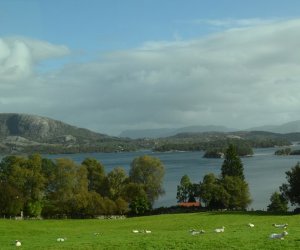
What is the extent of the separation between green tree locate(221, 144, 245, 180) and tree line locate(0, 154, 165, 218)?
19161 mm

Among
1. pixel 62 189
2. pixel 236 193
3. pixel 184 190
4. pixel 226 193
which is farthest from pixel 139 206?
pixel 184 190

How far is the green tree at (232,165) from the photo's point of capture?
102 meters

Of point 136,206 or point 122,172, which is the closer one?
point 136,206

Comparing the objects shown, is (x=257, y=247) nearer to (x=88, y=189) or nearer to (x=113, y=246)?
(x=113, y=246)

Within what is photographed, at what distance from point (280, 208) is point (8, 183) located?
50217mm

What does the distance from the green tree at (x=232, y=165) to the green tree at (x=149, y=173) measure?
14.0 meters

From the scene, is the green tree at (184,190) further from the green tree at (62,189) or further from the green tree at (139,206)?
the green tree at (62,189)

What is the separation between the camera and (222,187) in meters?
92.6

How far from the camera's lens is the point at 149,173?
10025cm

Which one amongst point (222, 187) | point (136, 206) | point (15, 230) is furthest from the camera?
point (222, 187)

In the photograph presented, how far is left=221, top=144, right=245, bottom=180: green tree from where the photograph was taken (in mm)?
102125

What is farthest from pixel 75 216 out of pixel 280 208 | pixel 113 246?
pixel 113 246

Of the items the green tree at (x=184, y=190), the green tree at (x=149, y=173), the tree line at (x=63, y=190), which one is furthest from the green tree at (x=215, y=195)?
the tree line at (x=63, y=190)

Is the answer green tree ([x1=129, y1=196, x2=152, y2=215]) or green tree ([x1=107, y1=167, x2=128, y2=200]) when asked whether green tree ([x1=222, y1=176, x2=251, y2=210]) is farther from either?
green tree ([x1=107, y1=167, x2=128, y2=200])
